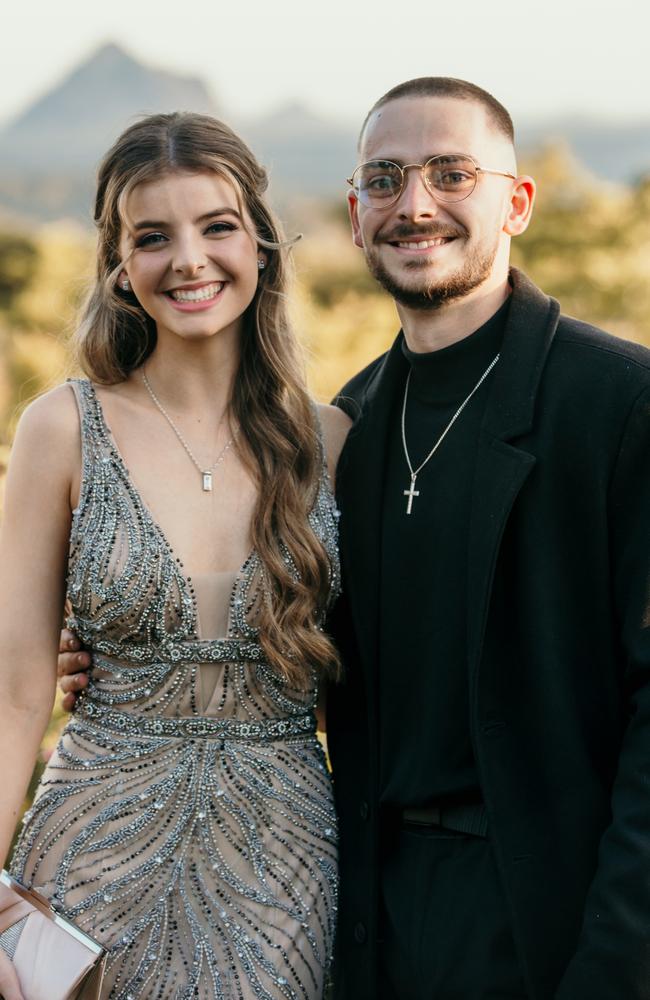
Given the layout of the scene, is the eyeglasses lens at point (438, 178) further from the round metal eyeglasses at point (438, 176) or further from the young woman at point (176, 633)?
the young woman at point (176, 633)

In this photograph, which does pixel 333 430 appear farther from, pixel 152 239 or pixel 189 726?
pixel 189 726

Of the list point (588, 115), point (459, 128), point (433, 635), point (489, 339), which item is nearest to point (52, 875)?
point (433, 635)

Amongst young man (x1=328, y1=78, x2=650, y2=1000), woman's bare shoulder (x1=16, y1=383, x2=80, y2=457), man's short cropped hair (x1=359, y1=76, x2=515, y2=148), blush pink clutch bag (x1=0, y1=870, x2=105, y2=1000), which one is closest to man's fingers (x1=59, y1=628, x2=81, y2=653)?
woman's bare shoulder (x1=16, y1=383, x2=80, y2=457)

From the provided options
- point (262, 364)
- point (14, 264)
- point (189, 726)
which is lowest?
point (189, 726)

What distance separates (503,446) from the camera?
2658 mm

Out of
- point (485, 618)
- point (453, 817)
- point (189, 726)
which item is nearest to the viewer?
point (485, 618)

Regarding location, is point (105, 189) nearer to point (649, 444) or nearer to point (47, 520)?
point (47, 520)

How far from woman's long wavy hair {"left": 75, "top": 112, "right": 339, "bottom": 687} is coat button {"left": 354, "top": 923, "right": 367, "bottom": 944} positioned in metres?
0.58

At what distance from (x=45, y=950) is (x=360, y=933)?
75 cm

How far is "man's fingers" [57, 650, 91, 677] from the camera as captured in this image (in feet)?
9.51

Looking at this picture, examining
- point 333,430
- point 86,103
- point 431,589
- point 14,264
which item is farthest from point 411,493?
point 86,103

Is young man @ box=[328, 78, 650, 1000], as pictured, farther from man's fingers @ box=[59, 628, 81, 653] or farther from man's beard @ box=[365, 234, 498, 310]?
man's fingers @ box=[59, 628, 81, 653]

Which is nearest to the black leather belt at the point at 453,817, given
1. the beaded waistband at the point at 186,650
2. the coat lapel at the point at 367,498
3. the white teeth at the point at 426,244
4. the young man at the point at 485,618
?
the young man at the point at 485,618

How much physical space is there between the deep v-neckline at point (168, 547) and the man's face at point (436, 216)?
2.57 ft
